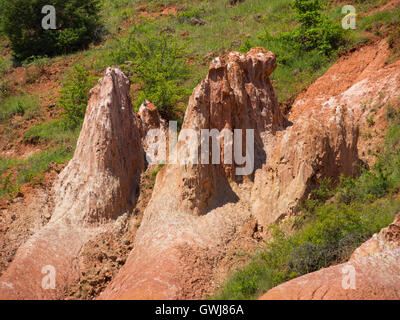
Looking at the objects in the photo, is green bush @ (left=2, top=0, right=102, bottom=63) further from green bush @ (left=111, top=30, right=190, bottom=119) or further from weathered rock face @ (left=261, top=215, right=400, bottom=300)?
weathered rock face @ (left=261, top=215, right=400, bottom=300)

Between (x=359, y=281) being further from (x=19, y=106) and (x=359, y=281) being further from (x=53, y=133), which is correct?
(x=19, y=106)

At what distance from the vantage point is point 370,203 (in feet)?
29.0

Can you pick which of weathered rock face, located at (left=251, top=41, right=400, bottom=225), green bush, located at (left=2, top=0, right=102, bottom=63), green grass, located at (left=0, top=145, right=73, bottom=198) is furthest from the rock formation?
green bush, located at (left=2, top=0, right=102, bottom=63)

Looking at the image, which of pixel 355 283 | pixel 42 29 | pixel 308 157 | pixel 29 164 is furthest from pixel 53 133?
pixel 355 283

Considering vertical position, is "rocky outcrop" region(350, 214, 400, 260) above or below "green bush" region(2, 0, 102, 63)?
below

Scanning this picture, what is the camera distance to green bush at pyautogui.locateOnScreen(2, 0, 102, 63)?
982 inches

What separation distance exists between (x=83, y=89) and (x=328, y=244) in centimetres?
1212

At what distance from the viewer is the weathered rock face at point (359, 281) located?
19.1 ft

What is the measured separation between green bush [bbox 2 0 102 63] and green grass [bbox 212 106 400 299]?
19.6 meters

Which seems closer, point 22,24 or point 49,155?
point 49,155

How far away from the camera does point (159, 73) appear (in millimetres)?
16047

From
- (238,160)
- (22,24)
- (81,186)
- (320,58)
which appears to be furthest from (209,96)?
(22,24)

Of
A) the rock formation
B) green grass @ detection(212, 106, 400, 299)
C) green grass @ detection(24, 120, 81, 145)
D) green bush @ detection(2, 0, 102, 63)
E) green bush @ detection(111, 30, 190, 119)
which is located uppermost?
green bush @ detection(2, 0, 102, 63)
